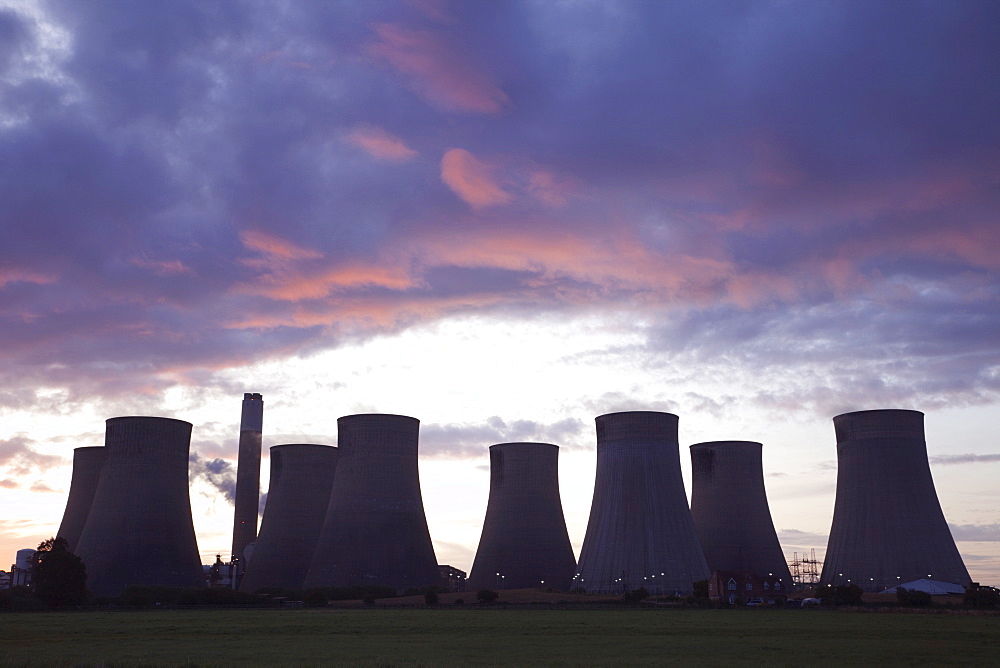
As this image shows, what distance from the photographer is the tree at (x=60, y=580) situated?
144ft

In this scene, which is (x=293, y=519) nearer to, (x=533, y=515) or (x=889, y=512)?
(x=533, y=515)

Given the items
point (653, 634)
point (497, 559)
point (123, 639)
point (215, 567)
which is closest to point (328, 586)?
point (497, 559)

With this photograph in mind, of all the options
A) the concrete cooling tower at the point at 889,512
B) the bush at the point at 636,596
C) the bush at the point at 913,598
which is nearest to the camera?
the bush at the point at 913,598

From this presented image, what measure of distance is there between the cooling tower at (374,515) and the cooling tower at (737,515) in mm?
17225

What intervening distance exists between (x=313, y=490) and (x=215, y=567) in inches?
975

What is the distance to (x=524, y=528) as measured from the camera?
54.6 m

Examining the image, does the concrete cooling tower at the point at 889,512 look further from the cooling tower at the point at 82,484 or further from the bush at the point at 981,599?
the cooling tower at the point at 82,484

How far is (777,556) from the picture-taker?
5544 centimetres

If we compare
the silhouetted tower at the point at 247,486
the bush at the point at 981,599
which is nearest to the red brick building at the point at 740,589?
the bush at the point at 981,599

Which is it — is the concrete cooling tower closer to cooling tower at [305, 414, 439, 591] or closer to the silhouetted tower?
cooling tower at [305, 414, 439, 591]

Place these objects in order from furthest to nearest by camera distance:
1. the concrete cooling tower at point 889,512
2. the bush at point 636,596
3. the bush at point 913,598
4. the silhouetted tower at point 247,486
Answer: the silhouetted tower at point 247,486
the concrete cooling tower at point 889,512
the bush at point 636,596
the bush at point 913,598

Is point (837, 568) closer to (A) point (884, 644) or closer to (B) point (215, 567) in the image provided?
(A) point (884, 644)

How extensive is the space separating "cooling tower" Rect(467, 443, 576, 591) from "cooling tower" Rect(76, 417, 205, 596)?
17.1 metres

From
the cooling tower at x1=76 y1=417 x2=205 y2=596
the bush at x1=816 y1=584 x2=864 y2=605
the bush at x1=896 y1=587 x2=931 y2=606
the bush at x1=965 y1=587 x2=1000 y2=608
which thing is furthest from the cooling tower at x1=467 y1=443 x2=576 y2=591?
the bush at x1=965 y1=587 x2=1000 y2=608
